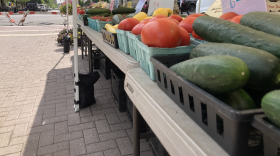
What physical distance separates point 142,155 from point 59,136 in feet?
3.11

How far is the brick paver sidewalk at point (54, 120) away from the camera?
209 centimetres

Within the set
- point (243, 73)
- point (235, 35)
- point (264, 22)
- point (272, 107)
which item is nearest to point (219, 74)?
point (243, 73)

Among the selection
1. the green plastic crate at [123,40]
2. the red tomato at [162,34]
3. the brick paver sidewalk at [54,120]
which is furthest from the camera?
the brick paver sidewalk at [54,120]

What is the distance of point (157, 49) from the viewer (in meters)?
1.08

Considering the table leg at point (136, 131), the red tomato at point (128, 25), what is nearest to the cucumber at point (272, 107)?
the table leg at point (136, 131)

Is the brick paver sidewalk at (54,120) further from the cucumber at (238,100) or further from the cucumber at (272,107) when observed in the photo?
the cucumber at (272,107)

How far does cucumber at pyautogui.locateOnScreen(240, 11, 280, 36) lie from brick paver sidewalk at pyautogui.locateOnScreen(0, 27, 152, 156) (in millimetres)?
1507

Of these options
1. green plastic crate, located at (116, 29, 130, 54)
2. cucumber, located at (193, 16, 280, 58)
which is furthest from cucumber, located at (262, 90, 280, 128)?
green plastic crate, located at (116, 29, 130, 54)

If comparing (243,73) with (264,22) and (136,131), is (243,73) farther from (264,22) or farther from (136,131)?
(136,131)

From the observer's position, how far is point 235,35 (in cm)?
98

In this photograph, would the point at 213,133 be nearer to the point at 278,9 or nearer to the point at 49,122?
Result: the point at 278,9

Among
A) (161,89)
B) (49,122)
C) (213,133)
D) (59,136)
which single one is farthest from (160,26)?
(49,122)

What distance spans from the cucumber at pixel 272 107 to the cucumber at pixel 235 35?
1.30ft

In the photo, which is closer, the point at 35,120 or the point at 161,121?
the point at 161,121
